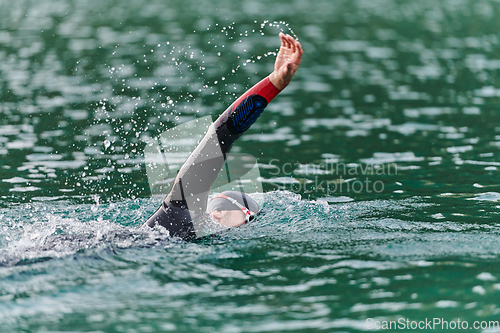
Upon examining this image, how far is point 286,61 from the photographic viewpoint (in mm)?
6555

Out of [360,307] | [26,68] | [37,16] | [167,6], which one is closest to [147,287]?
[360,307]

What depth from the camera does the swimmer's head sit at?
803cm

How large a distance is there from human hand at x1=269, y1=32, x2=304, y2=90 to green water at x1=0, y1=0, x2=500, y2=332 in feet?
1.64

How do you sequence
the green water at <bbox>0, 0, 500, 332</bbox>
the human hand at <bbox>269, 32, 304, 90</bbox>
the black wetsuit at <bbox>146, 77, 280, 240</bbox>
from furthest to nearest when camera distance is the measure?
the black wetsuit at <bbox>146, 77, 280, 240</bbox> → the human hand at <bbox>269, 32, 304, 90</bbox> → the green water at <bbox>0, 0, 500, 332</bbox>

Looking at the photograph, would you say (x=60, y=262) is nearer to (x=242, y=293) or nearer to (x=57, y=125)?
(x=242, y=293)

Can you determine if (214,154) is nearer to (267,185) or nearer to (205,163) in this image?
(205,163)

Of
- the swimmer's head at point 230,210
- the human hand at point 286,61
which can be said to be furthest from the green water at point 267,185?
the human hand at point 286,61

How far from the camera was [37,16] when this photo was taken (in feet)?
104

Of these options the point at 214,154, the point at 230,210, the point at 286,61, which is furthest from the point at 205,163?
the point at 286,61

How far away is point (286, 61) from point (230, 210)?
2.51m

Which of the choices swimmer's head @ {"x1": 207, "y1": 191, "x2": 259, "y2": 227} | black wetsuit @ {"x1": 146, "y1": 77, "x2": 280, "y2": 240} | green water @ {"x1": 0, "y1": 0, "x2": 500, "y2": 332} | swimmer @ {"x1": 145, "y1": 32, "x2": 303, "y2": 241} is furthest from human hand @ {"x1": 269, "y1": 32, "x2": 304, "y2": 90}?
swimmer's head @ {"x1": 207, "y1": 191, "x2": 259, "y2": 227}

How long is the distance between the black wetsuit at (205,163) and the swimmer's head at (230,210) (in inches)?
22.2

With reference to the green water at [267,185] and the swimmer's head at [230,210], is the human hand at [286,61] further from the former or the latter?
the swimmer's head at [230,210]

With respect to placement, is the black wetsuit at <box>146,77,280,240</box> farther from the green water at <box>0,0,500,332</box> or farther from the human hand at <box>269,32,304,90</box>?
the green water at <box>0,0,500,332</box>
